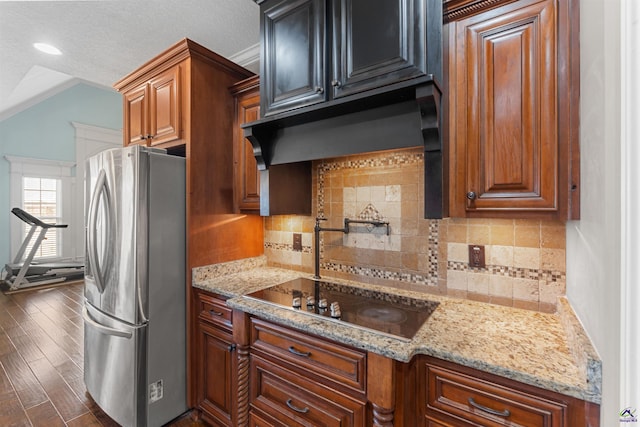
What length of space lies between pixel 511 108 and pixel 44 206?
24.2 feet

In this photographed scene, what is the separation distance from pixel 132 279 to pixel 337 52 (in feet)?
5.68

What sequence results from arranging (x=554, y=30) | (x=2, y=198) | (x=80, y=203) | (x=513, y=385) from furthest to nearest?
(x=80, y=203), (x=2, y=198), (x=554, y=30), (x=513, y=385)

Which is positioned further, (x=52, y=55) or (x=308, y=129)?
(x=52, y=55)

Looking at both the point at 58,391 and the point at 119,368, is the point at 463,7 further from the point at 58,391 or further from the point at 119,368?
the point at 58,391

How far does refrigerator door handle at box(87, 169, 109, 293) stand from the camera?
6.24 ft

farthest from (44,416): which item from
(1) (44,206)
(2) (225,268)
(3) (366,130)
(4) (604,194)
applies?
(1) (44,206)

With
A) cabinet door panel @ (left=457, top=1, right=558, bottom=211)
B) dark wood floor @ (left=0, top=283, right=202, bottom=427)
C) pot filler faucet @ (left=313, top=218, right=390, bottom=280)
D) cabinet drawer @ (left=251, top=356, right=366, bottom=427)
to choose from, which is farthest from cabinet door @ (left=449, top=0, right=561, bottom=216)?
dark wood floor @ (left=0, top=283, right=202, bottom=427)

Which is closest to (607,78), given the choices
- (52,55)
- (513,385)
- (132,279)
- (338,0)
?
(513,385)

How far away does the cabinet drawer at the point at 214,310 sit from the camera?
171 centimetres

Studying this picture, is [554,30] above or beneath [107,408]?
above

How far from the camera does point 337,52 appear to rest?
4.59 feet

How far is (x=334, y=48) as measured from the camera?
1409 mm

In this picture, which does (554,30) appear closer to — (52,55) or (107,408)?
(107,408)

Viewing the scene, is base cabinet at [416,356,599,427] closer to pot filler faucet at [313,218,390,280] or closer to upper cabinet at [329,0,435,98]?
pot filler faucet at [313,218,390,280]
